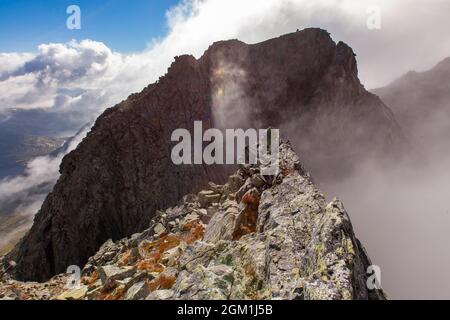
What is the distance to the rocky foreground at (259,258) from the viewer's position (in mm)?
16109

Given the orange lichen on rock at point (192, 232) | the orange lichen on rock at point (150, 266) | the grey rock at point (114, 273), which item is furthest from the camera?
the orange lichen on rock at point (192, 232)

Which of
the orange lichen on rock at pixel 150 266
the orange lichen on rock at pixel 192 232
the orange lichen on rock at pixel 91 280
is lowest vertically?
the orange lichen on rock at pixel 91 280

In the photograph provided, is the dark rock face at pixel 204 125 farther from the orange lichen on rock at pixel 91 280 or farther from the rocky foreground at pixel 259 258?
the orange lichen on rock at pixel 91 280

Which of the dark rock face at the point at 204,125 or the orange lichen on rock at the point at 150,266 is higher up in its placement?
the dark rock face at the point at 204,125

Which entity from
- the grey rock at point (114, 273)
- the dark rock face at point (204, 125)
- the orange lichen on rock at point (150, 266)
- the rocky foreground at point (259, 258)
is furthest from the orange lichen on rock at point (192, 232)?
the dark rock face at point (204, 125)

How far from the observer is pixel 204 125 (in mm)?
115625

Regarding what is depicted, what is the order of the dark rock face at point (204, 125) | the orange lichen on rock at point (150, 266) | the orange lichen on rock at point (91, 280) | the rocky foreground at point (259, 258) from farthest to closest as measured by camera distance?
the dark rock face at point (204, 125) < the orange lichen on rock at point (91, 280) < the orange lichen on rock at point (150, 266) < the rocky foreground at point (259, 258)

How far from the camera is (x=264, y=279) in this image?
59.6 ft

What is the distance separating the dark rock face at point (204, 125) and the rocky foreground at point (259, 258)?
231 ft

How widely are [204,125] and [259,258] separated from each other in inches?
3839

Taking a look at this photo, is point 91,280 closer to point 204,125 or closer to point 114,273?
point 114,273
